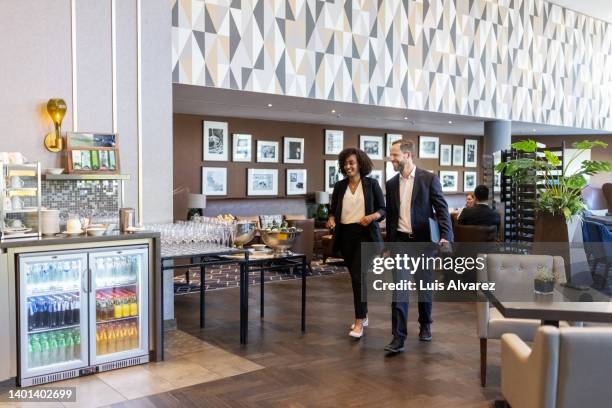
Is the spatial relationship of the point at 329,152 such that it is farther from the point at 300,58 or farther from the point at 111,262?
the point at 111,262

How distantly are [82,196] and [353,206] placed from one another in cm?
237

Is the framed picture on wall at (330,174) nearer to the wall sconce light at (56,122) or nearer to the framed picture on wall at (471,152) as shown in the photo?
the framed picture on wall at (471,152)

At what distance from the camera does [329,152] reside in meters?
12.2

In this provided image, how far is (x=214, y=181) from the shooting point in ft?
34.5

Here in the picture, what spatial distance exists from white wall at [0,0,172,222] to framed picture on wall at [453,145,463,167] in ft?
34.3

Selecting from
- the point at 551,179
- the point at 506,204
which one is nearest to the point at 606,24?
the point at 506,204

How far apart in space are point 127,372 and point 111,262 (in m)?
0.85

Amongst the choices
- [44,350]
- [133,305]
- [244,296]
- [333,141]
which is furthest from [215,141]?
[44,350]

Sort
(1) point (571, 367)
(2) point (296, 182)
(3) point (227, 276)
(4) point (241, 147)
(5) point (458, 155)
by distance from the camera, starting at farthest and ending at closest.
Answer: (5) point (458, 155) → (2) point (296, 182) → (4) point (241, 147) → (3) point (227, 276) → (1) point (571, 367)

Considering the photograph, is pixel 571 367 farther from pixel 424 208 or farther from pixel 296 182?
pixel 296 182

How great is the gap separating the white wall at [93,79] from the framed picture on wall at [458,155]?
10.4 meters

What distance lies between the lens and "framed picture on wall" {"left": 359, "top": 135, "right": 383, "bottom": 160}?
12762 millimetres

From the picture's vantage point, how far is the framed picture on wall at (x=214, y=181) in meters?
10.4

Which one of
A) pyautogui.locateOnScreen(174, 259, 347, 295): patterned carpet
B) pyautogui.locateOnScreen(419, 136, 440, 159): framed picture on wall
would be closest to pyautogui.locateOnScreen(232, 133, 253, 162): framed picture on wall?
pyautogui.locateOnScreen(174, 259, 347, 295): patterned carpet
